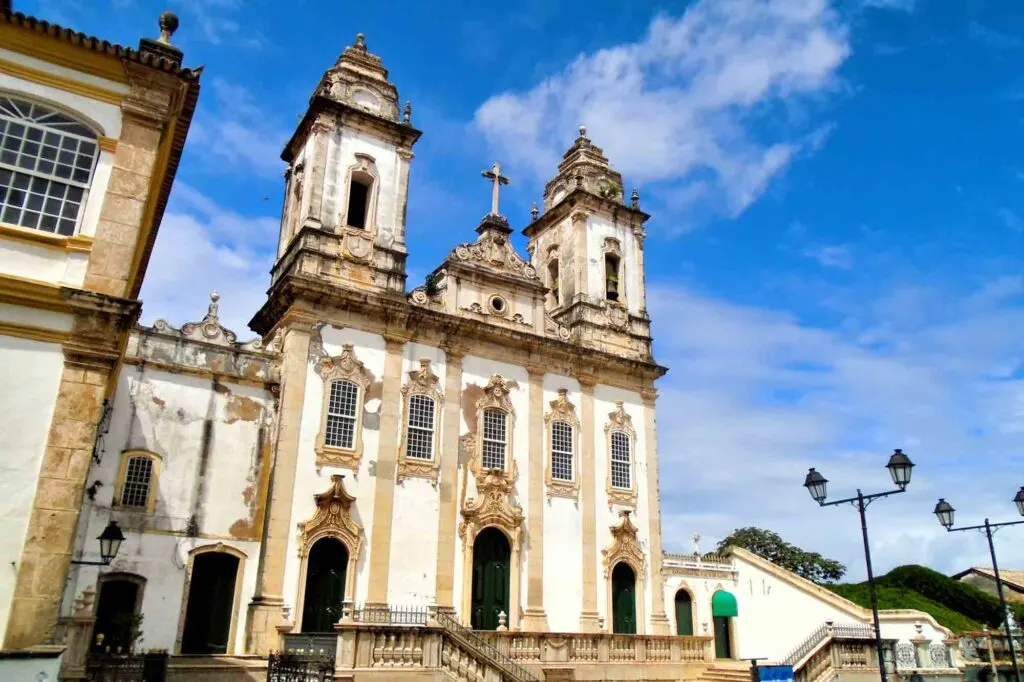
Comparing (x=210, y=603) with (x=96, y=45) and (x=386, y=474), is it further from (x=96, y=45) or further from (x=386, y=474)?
(x=96, y=45)

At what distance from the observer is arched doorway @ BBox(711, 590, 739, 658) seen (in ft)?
84.8

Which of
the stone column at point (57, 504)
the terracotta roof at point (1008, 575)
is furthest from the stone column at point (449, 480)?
the terracotta roof at point (1008, 575)

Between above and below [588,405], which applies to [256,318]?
above

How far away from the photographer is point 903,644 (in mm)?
21344

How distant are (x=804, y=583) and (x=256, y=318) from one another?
801 inches

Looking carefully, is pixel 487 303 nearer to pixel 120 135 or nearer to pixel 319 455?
pixel 319 455

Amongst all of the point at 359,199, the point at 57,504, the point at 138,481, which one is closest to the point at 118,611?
the point at 138,481

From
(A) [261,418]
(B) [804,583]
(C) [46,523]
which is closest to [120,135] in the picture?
(C) [46,523]

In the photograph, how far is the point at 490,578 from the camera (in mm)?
21219

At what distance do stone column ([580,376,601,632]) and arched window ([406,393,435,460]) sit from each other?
5071 millimetres

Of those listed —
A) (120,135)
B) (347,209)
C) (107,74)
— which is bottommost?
(120,135)

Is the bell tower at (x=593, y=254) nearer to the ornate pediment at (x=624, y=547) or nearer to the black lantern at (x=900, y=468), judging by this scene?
the ornate pediment at (x=624, y=547)

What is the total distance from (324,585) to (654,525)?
10703mm

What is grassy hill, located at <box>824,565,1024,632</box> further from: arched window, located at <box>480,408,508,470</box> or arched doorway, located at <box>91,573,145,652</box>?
arched doorway, located at <box>91,573,145,652</box>
